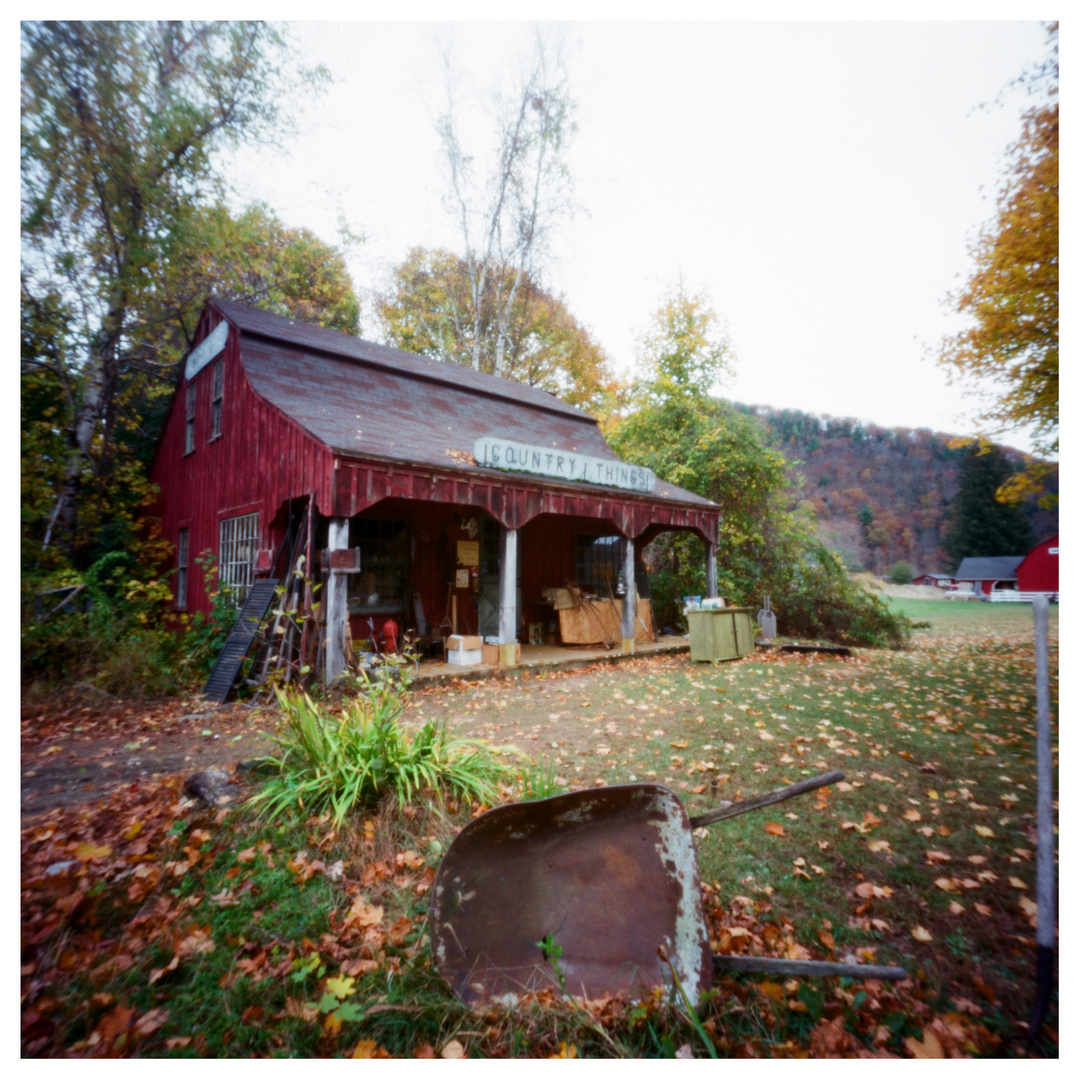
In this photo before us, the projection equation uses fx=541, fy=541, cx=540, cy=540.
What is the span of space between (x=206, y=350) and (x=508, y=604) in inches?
299

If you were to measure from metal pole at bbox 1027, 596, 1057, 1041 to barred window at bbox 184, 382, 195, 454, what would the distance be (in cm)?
1251

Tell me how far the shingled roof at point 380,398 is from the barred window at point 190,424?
2073 millimetres

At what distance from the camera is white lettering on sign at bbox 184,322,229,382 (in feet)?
31.7

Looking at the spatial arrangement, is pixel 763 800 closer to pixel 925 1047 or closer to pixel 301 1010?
pixel 925 1047

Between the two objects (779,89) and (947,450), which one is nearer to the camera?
(947,450)

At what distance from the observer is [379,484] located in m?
7.02

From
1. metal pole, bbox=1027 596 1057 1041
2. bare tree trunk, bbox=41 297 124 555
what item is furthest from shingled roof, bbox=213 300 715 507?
metal pole, bbox=1027 596 1057 1041

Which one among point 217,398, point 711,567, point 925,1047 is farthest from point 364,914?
point 711,567

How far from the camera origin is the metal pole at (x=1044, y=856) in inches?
76.5

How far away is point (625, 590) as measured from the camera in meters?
10.3

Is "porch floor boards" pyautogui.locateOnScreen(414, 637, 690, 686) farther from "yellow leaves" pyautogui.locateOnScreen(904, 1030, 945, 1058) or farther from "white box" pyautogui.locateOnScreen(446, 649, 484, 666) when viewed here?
"yellow leaves" pyautogui.locateOnScreen(904, 1030, 945, 1058)
